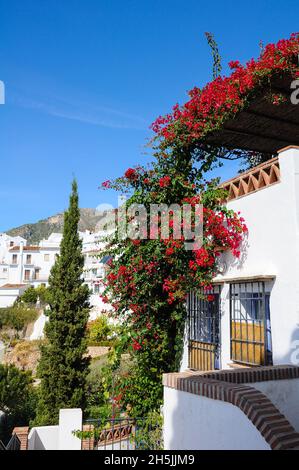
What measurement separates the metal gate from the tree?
1070cm

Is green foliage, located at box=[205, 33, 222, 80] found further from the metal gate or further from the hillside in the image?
the hillside

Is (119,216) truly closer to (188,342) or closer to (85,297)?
(188,342)

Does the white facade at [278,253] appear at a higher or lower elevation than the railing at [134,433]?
higher

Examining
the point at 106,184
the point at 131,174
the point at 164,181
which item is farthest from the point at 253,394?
the point at 106,184

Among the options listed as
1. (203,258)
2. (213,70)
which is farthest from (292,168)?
(213,70)

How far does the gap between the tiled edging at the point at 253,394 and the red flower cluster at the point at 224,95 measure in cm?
498

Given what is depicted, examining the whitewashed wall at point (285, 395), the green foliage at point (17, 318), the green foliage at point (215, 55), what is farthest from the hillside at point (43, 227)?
the whitewashed wall at point (285, 395)

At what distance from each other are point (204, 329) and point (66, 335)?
477 inches

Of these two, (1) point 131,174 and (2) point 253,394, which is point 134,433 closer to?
(2) point 253,394

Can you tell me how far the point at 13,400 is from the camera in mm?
17141

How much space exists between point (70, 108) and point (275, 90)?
4.46 meters

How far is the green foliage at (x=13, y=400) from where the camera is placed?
1666 centimetres

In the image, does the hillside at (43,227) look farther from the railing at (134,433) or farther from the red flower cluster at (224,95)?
the red flower cluster at (224,95)

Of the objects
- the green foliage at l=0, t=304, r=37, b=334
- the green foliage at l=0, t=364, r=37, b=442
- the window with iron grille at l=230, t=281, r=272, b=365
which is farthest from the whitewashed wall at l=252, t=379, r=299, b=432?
the green foliage at l=0, t=304, r=37, b=334
